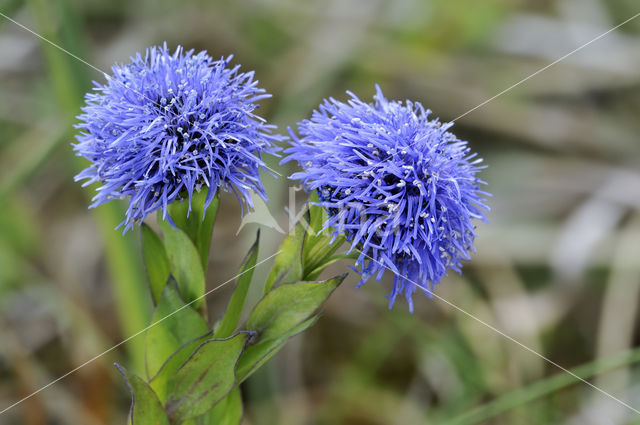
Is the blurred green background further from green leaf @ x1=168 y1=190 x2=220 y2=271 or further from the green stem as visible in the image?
green leaf @ x1=168 y1=190 x2=220 y2=271

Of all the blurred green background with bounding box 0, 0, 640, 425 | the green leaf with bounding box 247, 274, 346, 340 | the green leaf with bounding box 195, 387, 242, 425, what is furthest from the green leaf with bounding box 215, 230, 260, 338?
the blurred green background with bounding box 0, 0, 640, 425

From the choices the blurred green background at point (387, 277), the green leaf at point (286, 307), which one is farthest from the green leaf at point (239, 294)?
the blurred green background at point (387, 277)

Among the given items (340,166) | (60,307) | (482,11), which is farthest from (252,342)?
(482,11)

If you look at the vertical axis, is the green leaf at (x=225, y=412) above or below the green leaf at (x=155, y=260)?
below

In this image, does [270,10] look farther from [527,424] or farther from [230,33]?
[527,424]

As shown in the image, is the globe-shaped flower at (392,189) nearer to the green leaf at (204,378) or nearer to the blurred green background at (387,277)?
the green leaf at (204,378)
